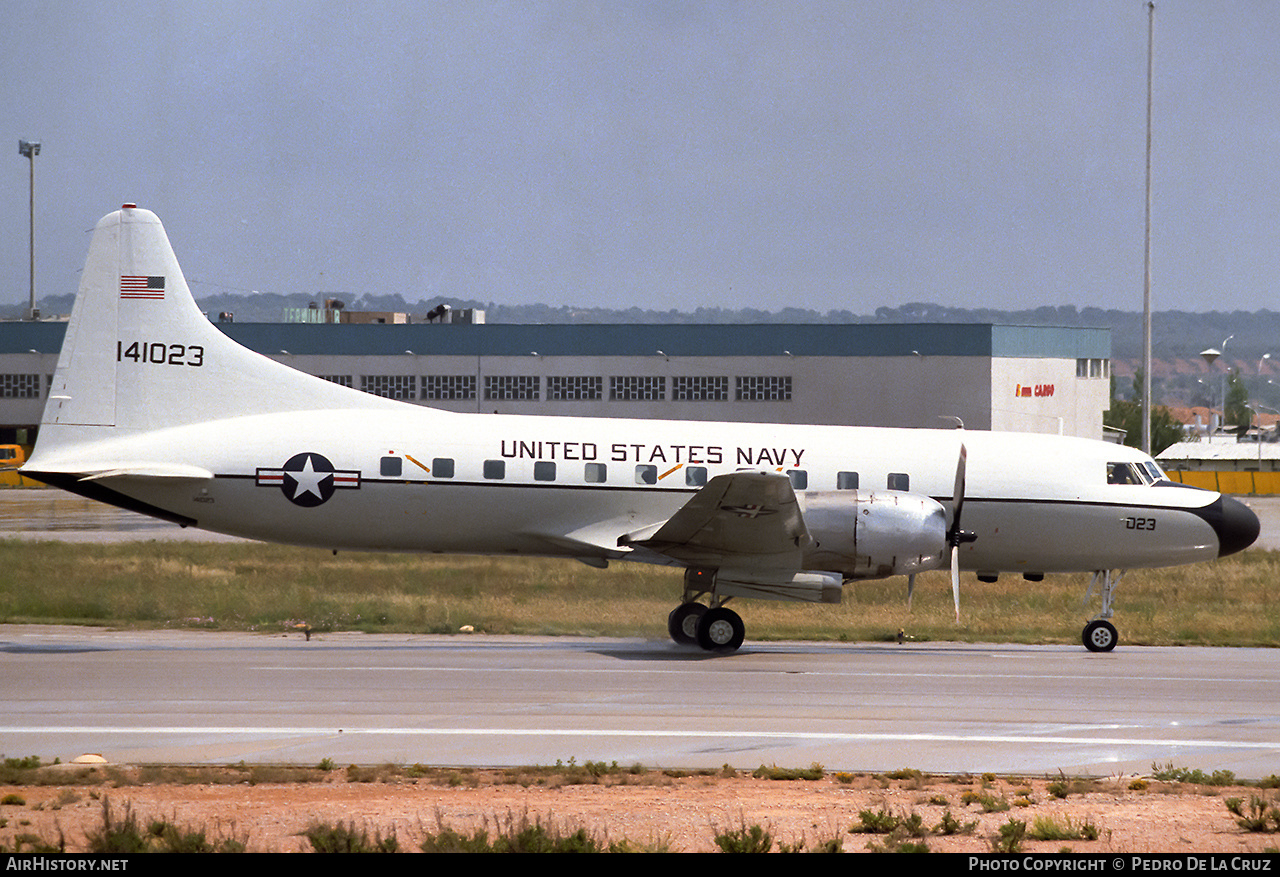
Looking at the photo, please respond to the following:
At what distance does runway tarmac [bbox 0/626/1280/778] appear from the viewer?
44.8 ft

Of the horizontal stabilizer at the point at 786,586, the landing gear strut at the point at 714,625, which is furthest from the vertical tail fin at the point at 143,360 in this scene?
the horizontal stabilizer at the point at 786,586

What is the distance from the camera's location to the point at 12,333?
6919 cm

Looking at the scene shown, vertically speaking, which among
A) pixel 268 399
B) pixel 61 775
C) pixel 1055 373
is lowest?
pixel 61 775

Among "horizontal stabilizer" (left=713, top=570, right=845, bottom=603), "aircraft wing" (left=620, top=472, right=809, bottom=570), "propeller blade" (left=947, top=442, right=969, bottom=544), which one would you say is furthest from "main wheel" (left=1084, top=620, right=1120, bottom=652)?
"aircraft wing" (left=620, top=472, right=809, bottom=570)

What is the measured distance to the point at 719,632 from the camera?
21109 mm

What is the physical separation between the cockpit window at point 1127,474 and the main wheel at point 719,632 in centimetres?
735

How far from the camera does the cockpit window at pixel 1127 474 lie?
22891mm

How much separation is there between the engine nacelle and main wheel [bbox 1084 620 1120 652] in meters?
3.92

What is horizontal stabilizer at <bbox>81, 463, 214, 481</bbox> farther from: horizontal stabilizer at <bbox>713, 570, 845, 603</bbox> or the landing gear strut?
horizontal stabilizer at <bbox>713, 570, 845, 603</bbox>

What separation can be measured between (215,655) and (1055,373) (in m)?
53.6

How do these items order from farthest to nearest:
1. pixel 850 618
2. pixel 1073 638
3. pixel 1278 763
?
pixel 850 618 → pixel 1073 638 → pixel 1278 763

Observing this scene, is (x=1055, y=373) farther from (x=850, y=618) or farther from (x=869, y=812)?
(x=869, y=812)

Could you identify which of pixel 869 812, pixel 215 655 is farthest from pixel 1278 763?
pixel 215 655

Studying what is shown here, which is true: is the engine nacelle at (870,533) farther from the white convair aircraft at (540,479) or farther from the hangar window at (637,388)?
the hangar window at (637,388)
